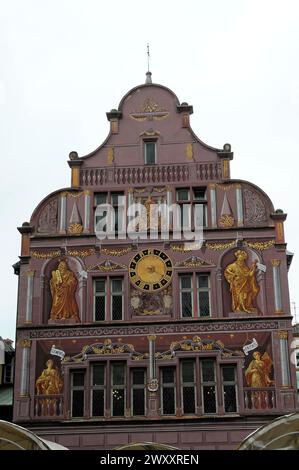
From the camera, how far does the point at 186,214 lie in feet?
83.5

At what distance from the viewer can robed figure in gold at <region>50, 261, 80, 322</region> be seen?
80.0 ft

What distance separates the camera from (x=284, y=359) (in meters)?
23.2

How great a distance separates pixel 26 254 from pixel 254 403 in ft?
28.0

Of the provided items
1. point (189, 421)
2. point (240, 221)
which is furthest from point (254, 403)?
point (240, 221)

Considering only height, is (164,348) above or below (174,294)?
below

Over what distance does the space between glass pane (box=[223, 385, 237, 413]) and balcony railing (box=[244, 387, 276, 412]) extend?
0.36 meters

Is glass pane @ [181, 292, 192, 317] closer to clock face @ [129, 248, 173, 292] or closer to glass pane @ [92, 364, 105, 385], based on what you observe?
clock face @ [129, 248, 173, 292]

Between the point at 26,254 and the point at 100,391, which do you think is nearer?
the point at 100,391

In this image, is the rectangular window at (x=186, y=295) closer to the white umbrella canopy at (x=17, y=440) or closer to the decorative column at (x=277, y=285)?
the decorative column at (x=277, y=285)

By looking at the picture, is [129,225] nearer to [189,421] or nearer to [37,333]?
[37,333]

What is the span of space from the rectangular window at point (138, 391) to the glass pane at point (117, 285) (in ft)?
8.65

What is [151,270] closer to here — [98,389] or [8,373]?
[98,389]

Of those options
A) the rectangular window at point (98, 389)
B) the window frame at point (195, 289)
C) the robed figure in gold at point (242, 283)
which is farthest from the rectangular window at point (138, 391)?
the robed figure in gold at point (242, 283)

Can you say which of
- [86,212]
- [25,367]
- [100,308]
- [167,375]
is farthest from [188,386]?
[86,212]
